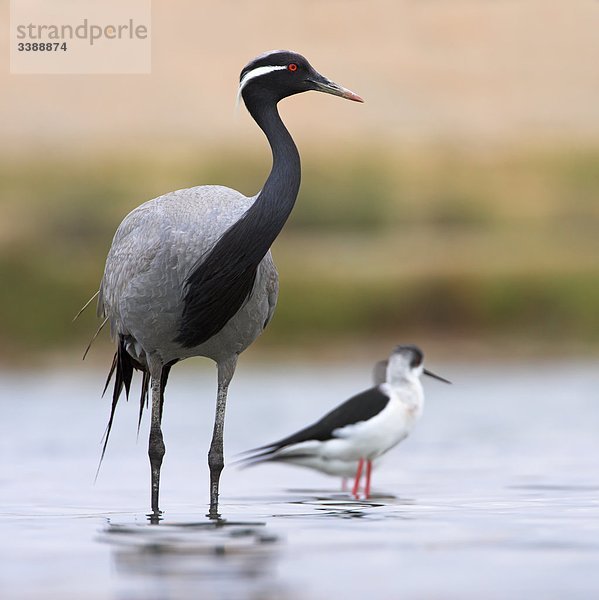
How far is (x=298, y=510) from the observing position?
31.5 feet

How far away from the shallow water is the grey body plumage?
821 mm

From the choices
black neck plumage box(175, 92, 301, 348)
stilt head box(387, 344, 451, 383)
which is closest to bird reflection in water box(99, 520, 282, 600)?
black neck plumage box(175, 92, 301, 348)

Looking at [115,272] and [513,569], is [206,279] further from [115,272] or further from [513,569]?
[513,569]

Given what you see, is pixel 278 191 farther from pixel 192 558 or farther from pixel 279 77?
pixel 192 558

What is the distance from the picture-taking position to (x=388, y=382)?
1398cm

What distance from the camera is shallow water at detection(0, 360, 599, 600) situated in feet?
22.3

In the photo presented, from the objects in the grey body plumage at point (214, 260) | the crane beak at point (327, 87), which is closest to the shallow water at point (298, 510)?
the grey body plumage at point (214, 260)

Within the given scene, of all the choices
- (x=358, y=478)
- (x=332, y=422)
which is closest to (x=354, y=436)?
(x=332, y=422)

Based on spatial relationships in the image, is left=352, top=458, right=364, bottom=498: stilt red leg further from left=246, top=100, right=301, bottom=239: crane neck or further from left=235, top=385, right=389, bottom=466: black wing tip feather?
left=246, top=100, right=301, bottom=239: crane neck

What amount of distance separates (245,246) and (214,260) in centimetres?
22

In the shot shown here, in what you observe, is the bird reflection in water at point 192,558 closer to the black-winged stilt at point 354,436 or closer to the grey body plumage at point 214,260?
the grey body plumage at point 214,260

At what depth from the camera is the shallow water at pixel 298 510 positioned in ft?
22.3

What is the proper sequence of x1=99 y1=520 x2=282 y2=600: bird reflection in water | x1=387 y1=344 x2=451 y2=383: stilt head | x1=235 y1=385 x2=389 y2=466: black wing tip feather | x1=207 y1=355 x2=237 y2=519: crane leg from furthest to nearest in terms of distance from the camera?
x1=387 y1=344 x2=451 y2=383: stilt head
x1=235 y1=385 x2=389 y2=466: black wing tip feather
x1=207 y1=355 x2=237 y2=519: crane leg
x1=99 y1=520 x2=282 y2=600: bird reflection in water

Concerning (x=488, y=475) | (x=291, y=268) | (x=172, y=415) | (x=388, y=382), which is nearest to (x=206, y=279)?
(x=488, y=475)
